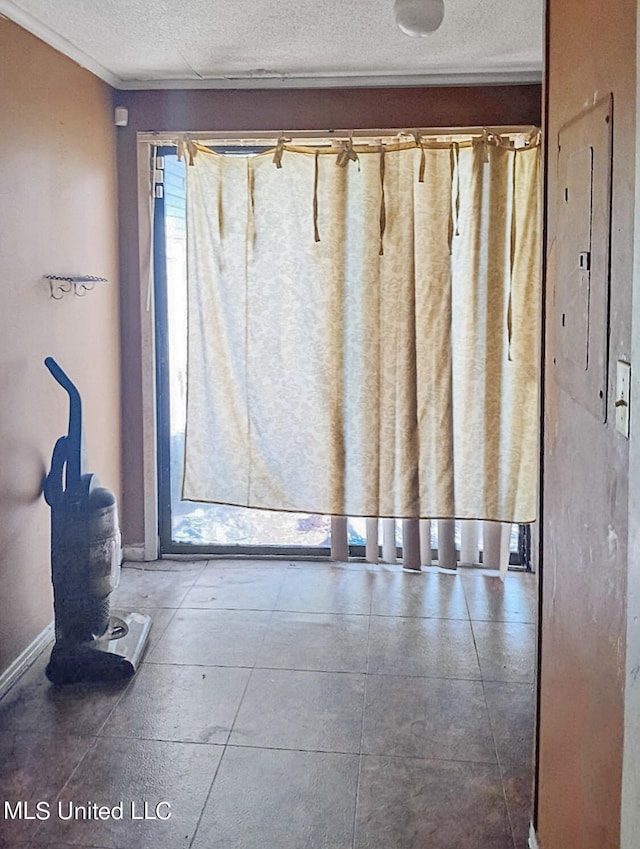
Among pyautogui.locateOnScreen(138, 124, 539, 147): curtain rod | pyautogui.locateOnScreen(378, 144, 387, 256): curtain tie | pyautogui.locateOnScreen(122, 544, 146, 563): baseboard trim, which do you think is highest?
pyautogui.locateOnScreen(138, 124, 539, 147): curtain rod

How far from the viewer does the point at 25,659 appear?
2895 mm

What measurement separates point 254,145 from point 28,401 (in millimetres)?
1624

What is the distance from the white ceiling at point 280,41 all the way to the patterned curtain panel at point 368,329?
33cm

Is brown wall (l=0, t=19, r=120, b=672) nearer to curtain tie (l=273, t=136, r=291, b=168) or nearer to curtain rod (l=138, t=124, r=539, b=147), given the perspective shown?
curtain rod (l=138, t=124, r=539, b=147)

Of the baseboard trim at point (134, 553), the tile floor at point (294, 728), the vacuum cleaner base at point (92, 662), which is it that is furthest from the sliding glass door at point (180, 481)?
the vacuum cleaner base at point (92, 662)

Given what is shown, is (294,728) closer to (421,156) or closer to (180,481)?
(180,481)

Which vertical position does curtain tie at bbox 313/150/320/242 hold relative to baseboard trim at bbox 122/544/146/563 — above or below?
above

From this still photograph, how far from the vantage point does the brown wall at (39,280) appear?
2736 millimetres

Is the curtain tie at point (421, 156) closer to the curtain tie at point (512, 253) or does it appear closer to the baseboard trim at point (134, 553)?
the curtain tie at point (512, 253)

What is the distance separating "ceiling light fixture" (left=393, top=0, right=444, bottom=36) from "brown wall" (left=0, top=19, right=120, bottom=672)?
1.28 meters

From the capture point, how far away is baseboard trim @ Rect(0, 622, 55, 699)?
8.98 feet

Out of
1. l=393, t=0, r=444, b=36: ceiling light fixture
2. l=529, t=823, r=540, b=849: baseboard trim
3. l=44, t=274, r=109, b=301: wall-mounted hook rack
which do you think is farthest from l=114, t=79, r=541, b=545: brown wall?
l=529, t=823, r=540, b=849: baseboard trim

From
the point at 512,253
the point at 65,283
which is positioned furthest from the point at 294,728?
the point at 512,253

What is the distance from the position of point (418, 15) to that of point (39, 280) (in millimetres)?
1558
